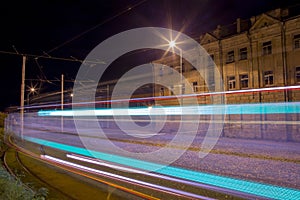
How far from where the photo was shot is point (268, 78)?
21.5 metres

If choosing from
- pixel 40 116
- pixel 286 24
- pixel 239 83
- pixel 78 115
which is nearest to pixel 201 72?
pixel 239 83

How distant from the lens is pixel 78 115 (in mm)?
26141

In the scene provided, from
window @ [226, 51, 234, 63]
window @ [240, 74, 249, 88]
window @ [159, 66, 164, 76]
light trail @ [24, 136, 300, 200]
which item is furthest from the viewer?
window @ [159, 66, 164, 76]

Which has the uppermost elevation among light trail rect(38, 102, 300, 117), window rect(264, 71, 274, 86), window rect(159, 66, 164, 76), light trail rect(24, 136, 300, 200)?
window rect(159, 66, 164, 76)

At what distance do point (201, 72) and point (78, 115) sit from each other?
1385cm

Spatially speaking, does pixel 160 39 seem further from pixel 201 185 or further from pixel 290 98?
pixel 201 185

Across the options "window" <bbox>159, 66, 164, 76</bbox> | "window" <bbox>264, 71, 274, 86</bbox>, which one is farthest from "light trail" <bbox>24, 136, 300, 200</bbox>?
"window" <bbox>159, 66, 164, 76</bbox>

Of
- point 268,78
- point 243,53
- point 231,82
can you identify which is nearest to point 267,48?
point 243,53

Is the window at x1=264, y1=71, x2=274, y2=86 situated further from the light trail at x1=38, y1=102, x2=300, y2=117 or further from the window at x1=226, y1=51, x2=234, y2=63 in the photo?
the window at x1=226, y1=51, x2=234, y2=63

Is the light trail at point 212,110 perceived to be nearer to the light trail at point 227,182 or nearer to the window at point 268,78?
the window at point 268,78

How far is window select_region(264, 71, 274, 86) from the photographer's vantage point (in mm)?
21120

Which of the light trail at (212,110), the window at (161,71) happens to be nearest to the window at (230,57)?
the light trail at (212,110)

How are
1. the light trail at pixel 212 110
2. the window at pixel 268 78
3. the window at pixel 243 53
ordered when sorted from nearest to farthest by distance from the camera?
the light trail at pixel 212 110 < the window at pixel 268 78 < the window at pixel 243 53

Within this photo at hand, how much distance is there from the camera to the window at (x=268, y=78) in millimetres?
21120
